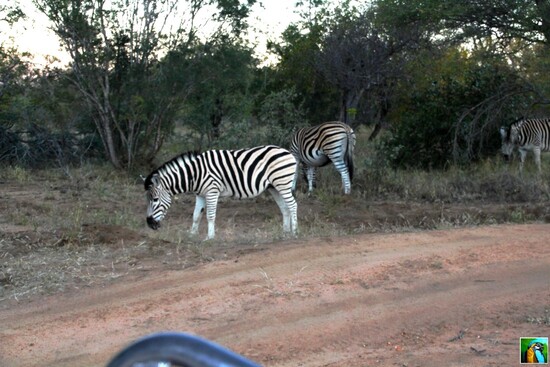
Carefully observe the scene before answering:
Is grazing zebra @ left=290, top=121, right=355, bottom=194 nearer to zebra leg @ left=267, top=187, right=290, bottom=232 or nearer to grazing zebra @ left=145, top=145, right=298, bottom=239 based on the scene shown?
zebra leg @ left=267, top=187, right=290, bottom=232

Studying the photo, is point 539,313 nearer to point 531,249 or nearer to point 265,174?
point 531,249

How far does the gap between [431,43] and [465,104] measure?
1.70 meters

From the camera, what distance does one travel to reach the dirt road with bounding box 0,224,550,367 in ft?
18.4

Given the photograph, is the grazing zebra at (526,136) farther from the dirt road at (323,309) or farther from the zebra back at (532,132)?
the dirt road at (323,309)

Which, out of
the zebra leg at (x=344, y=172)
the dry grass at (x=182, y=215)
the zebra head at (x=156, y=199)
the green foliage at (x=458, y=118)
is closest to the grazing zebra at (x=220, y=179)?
the zebra head at (x=156, y=199)

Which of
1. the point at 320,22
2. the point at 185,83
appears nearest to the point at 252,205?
the point at 185,83

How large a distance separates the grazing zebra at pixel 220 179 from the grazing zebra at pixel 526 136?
7.23m

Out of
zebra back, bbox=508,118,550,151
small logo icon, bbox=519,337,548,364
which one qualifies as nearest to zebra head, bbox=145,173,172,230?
small logo icon, bbox=519,337,548,364

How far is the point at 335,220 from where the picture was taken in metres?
12.2

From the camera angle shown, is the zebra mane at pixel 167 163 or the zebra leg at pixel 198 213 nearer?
the zebra leg at pixel 198 213

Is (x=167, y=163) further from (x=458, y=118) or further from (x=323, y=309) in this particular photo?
(x=458, y=118)

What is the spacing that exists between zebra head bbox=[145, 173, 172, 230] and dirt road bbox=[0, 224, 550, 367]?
358 centimetres

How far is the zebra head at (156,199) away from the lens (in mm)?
11086

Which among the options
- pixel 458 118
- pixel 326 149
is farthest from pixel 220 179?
pixel 458 118
